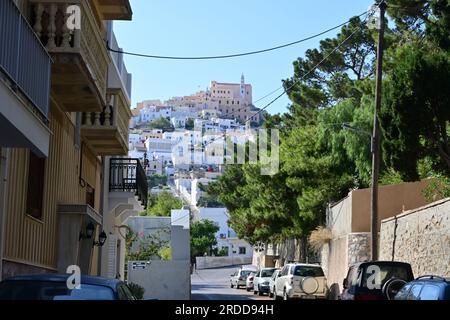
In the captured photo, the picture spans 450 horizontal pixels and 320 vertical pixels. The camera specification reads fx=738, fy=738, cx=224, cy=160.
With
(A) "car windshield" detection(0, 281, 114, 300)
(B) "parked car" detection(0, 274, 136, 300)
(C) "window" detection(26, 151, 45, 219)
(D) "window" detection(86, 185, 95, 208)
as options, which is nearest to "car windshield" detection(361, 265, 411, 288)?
(C) "window" detection(26, 151, 45, 219)

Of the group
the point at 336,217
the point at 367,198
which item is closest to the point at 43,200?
the point at 367,198

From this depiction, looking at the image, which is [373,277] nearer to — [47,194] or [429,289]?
[429,289]

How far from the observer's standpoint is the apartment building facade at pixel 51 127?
1055cm

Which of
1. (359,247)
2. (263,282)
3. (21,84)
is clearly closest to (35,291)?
(21,84)

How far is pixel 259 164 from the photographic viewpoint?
158 ft

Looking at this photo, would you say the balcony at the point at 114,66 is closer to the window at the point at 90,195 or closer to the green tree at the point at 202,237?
the window at the point at 90,195

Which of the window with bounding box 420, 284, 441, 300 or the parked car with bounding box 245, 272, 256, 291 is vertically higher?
the window with bounding box 420, 284, 441, 300

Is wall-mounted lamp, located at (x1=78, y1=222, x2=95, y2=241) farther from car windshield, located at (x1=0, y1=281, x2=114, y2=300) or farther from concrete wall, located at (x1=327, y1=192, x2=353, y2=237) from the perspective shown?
concrete wall, located at (x1=327, y1=192, x2=353, y2=237)

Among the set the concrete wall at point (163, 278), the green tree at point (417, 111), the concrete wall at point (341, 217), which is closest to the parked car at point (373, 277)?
the green tree at point (417, 111)

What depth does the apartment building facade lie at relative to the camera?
34.6 ft

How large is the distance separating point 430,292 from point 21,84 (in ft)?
21.3

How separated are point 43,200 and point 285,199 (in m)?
30.2

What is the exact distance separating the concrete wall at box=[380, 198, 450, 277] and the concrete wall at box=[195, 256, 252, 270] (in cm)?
7017
